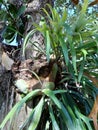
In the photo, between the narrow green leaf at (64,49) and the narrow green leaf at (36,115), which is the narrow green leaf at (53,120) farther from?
the narrow green leaf at (64,49)

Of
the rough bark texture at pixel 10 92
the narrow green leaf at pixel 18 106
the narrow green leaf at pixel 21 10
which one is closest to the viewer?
the narrow green leaf at pixel 18 106

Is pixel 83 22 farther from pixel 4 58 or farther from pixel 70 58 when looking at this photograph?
pixel 4 58

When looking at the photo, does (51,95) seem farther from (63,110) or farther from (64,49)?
(64,49)

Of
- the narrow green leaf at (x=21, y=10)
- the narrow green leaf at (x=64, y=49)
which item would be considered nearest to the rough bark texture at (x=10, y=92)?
the narrow green leaf at (x=21, y=10)

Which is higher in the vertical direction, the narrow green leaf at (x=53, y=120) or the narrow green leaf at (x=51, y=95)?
the narrow green leaf at (x=51, y=95)

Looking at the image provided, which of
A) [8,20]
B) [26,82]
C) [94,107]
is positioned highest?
[8,20]

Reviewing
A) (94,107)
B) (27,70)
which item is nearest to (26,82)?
(27,70)

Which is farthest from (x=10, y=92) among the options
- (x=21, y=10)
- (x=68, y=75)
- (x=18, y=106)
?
(x=21, y=10)

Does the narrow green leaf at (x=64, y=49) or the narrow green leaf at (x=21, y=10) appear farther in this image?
the narrow green leaf at (x=21, y=10)

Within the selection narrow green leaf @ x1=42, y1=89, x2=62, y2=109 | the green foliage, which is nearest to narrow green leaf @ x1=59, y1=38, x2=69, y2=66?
narrow green leaf @ x1=42, y1=89, x2=62, y2=109
